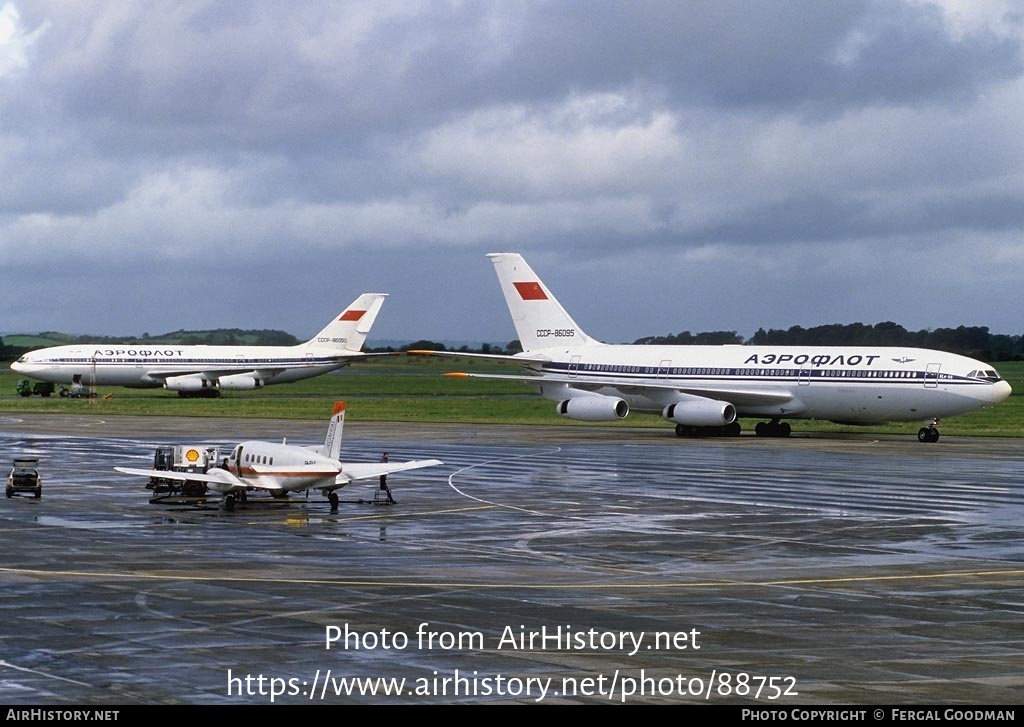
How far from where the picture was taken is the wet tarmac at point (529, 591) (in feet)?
57.9

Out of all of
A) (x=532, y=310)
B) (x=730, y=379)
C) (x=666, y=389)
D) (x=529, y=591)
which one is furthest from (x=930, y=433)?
(x=529, y=591)

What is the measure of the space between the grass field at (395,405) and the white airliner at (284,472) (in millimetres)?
49418

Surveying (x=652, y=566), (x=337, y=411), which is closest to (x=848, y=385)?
(x=337, y=411)

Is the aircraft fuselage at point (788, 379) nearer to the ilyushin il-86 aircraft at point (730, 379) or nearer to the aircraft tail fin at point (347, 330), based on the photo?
the ilyushin il-86 aircraft at point (730, 379)

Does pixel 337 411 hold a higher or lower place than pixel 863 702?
higher

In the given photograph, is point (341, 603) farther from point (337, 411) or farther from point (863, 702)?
point (337, 411)

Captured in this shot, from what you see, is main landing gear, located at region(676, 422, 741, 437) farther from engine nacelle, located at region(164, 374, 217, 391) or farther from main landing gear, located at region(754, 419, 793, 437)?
engine nacelle, located at region(164, 374, 217, 391)

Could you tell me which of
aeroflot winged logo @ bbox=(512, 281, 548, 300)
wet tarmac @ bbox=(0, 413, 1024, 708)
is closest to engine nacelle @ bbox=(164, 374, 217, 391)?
aeroflot winged logo @ bbox=(512, 281, 548, 300)

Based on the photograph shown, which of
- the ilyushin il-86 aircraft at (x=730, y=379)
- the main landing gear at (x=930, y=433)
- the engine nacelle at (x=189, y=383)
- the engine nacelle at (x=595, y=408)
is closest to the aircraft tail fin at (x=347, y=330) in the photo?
the engine nacelle at (x=189, y=383)

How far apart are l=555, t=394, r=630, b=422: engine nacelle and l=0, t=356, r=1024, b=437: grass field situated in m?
12.4

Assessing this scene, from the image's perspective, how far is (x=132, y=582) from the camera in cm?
2628

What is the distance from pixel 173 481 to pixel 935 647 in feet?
95.4

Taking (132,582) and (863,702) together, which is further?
(132,582)
